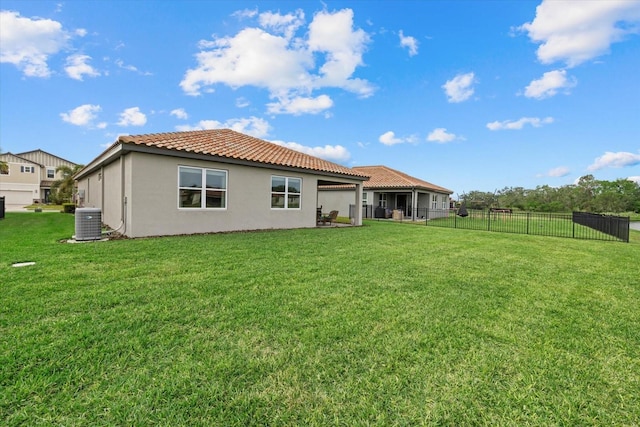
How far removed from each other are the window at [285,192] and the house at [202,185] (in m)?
0.04

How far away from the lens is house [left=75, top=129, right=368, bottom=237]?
9469 millimetres

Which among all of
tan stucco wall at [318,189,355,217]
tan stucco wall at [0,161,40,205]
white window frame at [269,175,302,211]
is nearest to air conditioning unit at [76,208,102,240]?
white window frame at [269,175,302,211]

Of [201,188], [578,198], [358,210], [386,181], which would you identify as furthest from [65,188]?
[578,198]

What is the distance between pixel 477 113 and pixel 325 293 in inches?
898

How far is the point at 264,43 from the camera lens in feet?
51.4

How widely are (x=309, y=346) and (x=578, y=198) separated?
2492 inches

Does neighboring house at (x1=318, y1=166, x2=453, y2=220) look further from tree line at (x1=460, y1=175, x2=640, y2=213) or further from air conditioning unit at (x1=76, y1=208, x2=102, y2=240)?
tree line at (x1=460, y1=175, x2=640, y2=213)

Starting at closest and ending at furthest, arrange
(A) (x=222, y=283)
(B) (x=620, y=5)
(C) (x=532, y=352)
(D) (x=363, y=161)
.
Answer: (C) (x=532, y=352) < (A) (x=222, y=283) < (B) (x=620, y=5) < (D) (x=363, y=161)

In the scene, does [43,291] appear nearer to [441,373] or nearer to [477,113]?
[441,373]

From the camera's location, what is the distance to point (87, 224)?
334 inches

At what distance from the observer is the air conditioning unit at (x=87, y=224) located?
331 inches

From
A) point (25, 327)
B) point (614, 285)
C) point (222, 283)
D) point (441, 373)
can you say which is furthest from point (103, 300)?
point (614, 285)

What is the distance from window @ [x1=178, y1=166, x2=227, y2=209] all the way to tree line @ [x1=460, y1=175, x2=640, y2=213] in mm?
42753

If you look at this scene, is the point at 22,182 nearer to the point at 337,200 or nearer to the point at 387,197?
the point at 337,200
